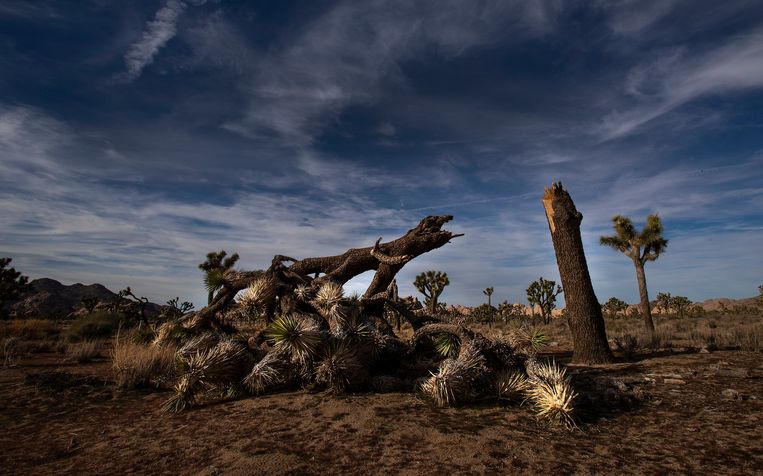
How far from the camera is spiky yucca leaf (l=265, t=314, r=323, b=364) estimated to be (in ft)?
21.3

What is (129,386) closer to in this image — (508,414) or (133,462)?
(133,462)

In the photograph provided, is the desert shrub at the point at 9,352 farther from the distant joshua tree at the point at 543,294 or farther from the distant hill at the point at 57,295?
the distant hill at the point at 57,295

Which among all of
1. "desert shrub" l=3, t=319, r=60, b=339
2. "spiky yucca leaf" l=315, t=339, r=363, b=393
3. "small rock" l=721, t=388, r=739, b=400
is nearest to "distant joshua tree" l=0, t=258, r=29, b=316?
"desert shrub" l=3, t=319, r=60, b=339

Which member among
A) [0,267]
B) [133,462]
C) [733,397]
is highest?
[0,267]

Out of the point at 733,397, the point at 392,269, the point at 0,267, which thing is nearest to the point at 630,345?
the point at 733,397

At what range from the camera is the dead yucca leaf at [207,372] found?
20.6 ft

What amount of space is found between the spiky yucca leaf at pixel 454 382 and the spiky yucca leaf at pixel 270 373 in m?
2.38

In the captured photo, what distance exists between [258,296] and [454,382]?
4.81m

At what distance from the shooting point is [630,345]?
436 inches

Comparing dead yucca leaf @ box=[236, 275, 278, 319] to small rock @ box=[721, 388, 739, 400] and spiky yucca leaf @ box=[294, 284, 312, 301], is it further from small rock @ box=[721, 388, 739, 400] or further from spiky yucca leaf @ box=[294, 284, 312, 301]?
small rock @ box=[721, 388, 739, 400]

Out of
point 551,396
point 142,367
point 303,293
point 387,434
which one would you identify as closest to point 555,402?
point 551,396

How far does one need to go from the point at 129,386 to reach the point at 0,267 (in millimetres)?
35153

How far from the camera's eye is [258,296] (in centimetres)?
867

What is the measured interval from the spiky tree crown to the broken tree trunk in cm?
1847
